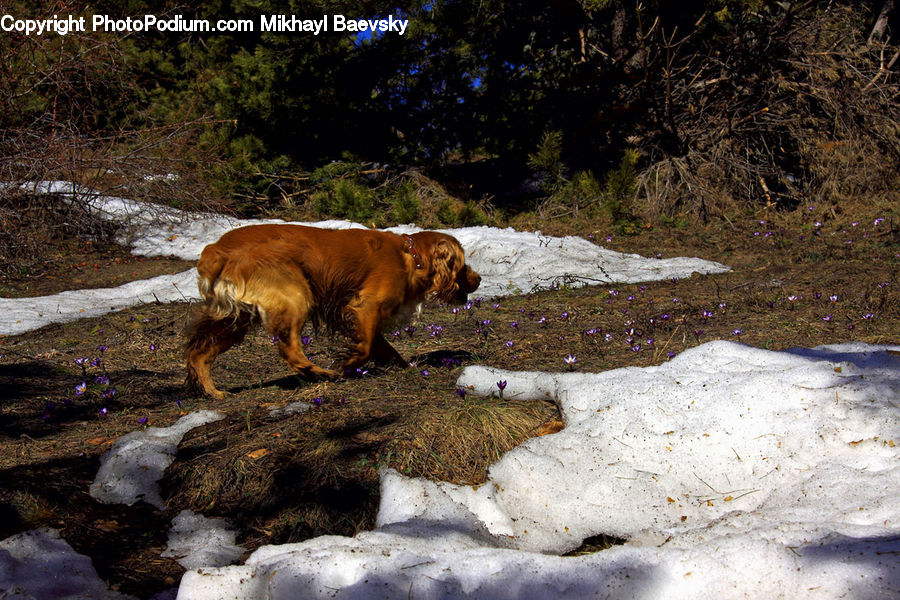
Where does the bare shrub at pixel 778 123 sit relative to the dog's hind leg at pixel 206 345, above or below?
above

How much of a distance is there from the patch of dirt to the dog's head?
1.65 ft

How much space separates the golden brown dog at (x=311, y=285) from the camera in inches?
169

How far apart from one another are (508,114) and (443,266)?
8.18 m

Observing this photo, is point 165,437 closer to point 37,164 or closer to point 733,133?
point 37,164

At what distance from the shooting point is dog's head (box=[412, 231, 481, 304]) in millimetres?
5012

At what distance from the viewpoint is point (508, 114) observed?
1251 centimetres

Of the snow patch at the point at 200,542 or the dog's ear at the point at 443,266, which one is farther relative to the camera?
the dog's ear at the point at 443,266

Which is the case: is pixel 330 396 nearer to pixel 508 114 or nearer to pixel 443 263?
pixel 443 263

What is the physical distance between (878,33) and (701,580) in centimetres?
1381

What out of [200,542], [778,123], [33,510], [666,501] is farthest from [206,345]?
[778,123]

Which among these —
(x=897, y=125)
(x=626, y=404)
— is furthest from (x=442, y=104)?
(x=626, y=404)

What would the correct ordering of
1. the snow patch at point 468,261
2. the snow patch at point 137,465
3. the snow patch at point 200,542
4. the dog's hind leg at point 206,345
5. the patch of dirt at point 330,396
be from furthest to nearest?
the snow patch at point 468,261 < the dog's hind leg at point 206,345 < the snow patch at point 137,465 < the patch of dirt at point 330,396 < the snow patch at point 200,542

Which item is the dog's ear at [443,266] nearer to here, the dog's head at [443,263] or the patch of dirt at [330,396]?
the dog's head at [443,263]

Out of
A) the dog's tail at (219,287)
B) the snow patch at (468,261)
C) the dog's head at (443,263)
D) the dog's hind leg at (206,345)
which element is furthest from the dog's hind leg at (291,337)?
the snow patch at (468,261)
